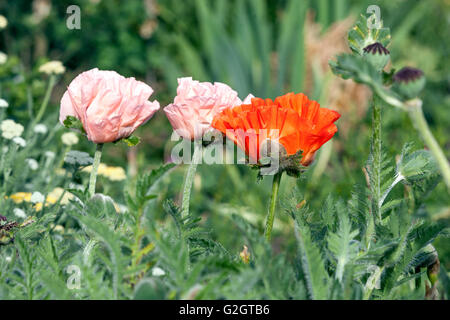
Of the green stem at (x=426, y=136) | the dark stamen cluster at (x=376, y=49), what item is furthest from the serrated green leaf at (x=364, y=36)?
the green stem at (x=426, y=136)

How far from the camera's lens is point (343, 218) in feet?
1.68

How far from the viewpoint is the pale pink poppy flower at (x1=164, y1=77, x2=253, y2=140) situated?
0.64 m

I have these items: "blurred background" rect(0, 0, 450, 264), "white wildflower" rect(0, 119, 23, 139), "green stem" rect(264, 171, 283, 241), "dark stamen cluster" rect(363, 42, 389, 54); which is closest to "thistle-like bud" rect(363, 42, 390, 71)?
"dark stamen cluster" rect(363, 42, 389, 54)

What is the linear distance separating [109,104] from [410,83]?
0.34 metres

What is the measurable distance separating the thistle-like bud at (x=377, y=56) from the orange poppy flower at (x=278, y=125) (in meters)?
0.09

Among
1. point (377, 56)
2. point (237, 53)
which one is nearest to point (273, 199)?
point (377, 56)

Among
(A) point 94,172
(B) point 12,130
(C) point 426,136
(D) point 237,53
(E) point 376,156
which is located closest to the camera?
(C) point 426,136

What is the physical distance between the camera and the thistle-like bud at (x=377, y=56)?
0.52 m

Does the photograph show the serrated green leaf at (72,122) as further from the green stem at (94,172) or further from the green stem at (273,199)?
the green stem at (273,199)

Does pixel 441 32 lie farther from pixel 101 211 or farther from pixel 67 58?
pixel 101 211

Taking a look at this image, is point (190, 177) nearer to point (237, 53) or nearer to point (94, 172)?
point (94, 172)

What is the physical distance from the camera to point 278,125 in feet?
1.95

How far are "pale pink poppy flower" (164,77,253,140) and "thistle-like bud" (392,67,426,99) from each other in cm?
23

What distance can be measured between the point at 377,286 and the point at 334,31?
2.52 metres
